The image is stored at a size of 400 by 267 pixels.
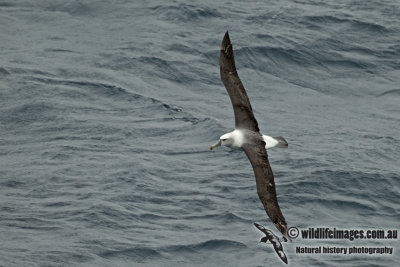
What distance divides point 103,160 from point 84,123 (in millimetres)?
2345

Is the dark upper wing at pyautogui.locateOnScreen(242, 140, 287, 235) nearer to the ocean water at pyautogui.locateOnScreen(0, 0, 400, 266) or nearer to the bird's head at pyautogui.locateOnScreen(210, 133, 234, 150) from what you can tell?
the bird's head at pyautogui.locateOnScreen(210, 133, 234, 150)

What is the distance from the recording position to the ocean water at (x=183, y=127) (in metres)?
20.3

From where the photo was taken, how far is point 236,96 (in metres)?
17.9

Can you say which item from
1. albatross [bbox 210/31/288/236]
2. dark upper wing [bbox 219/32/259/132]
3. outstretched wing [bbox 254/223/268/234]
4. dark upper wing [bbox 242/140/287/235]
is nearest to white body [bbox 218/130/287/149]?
albatross [bbox 210/31/288/236]

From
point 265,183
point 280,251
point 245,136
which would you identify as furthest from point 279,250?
point 265,183

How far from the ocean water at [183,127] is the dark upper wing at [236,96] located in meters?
3.37

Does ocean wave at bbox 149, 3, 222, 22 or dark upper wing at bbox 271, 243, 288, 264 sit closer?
dark upper wing at bbox 271, 243, 288, 264

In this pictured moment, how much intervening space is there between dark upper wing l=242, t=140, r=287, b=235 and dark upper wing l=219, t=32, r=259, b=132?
540 millimetres

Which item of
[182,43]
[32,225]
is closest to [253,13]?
[182,43]

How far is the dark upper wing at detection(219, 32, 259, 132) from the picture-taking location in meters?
17.9

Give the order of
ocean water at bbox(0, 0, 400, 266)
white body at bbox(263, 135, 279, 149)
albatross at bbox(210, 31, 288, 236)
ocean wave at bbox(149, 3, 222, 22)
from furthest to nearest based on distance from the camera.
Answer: ocean wave at bbox(149, 3, 222, 22) → ocean water at bbox(0, 0, 400, 266) → white body at bbox(263, 135, 279, 149) → albatross at bbox(210, 31, 288, 236)

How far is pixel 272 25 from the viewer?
3262 centimetres

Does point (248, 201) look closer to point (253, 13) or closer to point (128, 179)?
point (128, 179)

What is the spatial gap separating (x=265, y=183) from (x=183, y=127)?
9.31m
